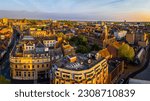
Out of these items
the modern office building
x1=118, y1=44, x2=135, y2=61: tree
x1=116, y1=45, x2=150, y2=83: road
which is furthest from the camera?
x1=118, y1=44, x2=135, y2=61: tree

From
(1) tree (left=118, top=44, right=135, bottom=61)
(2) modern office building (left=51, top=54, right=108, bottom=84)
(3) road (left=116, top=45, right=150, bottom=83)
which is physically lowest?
(3) road (left=116, top=45, right=150, bottom=83)

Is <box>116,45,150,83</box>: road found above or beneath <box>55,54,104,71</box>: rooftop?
beneath

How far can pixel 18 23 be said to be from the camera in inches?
566

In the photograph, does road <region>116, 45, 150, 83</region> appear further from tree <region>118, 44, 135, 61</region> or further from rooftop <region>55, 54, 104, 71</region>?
rooftop <region>55, 54, 104, 71</region>

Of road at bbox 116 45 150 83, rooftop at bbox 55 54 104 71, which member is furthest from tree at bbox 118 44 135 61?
rooftop at bbox 55 54 104 71

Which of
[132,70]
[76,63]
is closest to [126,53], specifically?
[132,70]

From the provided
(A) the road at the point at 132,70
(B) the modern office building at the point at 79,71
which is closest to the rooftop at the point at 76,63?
(B) the modern office building at the point at 79,71

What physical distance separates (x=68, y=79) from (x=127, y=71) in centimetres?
238

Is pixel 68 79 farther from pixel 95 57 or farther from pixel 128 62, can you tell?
pixel 128 62

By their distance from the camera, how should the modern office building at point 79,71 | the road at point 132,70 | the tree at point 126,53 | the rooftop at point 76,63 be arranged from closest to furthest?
the modern office building at point 79,71 → the rooftop at point 76,63 → the road at point 132,70 → the tree at point 126,53

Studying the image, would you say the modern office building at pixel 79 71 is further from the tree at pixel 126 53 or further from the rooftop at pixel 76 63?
the tree at pixel 126 53

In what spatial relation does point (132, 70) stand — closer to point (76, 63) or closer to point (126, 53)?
point (126, 53)

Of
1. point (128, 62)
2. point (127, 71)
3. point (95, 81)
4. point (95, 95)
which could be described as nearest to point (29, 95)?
point (95, 95)

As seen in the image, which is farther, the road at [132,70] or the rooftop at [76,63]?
the road at [132,70]
